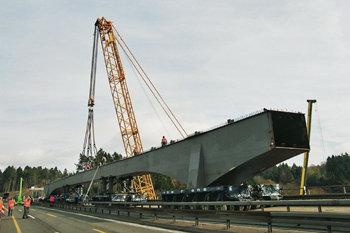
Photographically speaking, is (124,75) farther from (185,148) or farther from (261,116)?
(261,116)

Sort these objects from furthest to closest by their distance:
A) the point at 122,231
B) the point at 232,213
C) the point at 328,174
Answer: the point at 328,174
the point at 122,231
the point at 232,213

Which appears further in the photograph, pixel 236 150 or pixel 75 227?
pixel 236 150

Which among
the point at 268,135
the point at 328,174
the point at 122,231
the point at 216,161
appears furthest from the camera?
the point at 328,174

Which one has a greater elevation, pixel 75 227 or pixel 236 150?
pixel 236 150

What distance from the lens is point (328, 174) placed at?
102250mm

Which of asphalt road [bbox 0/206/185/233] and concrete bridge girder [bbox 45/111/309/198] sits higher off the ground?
concrete bridge girder [bbox 45/111/309/198]

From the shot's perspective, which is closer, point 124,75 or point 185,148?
point 185,148

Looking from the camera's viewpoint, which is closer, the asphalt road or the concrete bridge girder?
the asphalt road

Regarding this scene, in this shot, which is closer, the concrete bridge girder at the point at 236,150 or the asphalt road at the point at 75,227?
the asphalt road at the point at 75,227

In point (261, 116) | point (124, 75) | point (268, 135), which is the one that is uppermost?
point (124, 75)

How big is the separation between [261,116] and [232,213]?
39.9 ft

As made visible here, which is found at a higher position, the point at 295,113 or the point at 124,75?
the point at 124,75

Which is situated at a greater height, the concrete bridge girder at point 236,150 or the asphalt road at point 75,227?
the concrete bridge girder at point 236,150

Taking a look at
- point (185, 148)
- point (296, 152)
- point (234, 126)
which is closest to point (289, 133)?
point (296, 152)
